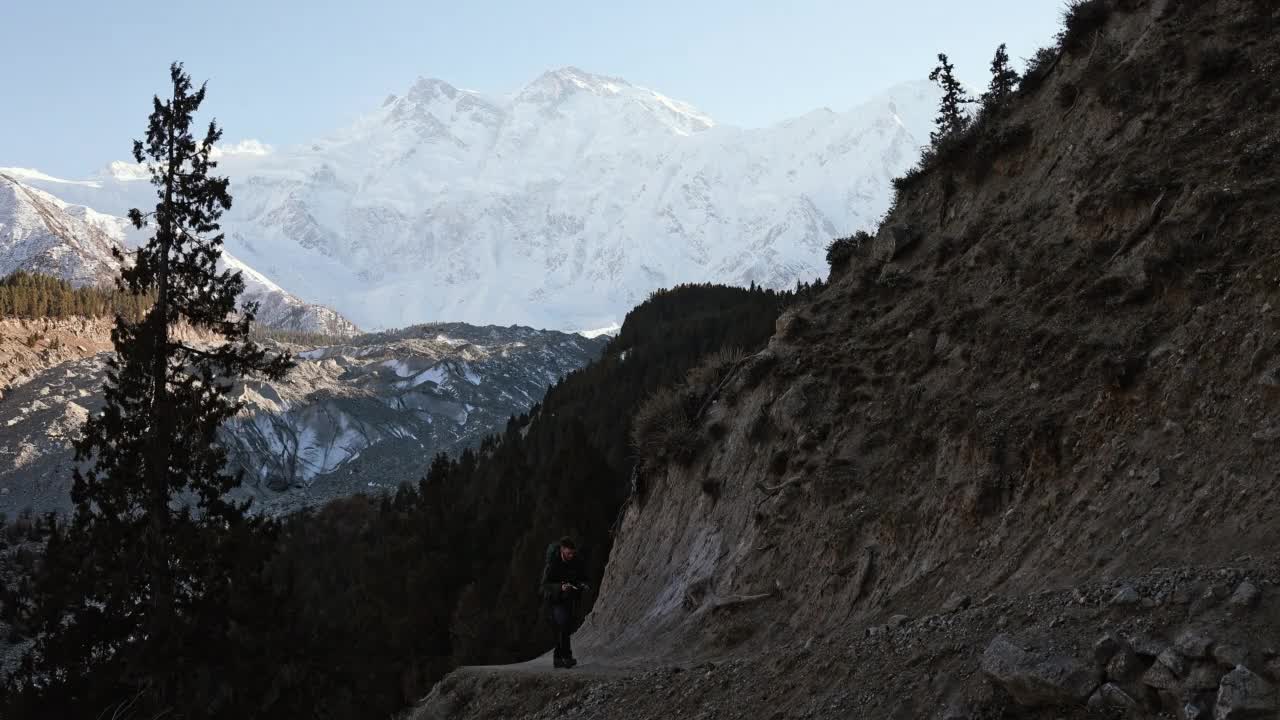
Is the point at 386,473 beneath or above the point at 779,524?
above

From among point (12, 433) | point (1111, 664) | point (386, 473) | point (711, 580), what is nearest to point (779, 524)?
point (711, 580)

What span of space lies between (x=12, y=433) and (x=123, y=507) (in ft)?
463

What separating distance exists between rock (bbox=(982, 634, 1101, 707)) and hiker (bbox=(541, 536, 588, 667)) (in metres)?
7.58

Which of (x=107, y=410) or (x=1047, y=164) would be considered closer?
(x=1047, y=164)

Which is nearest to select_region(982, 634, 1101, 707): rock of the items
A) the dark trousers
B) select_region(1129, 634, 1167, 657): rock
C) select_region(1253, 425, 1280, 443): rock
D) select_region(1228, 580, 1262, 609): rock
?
select_region(1129, 634, 1167, 657): rock

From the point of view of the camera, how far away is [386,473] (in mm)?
185125

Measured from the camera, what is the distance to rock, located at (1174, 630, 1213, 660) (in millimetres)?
5637

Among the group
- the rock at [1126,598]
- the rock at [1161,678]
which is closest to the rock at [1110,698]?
the rock at [1161,678]

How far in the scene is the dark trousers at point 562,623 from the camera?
541 inches

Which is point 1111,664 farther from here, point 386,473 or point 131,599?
point 386,473

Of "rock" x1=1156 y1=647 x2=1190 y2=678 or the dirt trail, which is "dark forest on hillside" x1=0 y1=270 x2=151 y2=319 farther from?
"rock" x1=1156 y1=647 x2=1190 y2=678

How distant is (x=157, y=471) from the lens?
59.8 feet

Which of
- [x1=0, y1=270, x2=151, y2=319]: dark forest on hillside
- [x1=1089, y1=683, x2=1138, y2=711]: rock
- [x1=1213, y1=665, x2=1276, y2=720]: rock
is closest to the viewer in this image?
[x1=1213, y1=665, x2=1276, y2=720]: rock

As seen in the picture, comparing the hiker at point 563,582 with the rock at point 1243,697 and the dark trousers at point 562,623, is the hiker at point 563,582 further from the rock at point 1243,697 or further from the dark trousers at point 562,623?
the rock at point 1243,697
